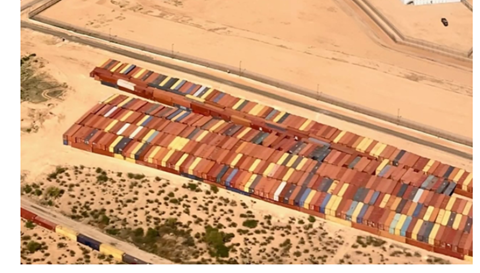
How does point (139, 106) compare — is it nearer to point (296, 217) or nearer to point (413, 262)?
point (296, 217)

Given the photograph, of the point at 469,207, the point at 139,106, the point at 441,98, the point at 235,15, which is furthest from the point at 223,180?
the point at 235,15

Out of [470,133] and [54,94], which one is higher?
[470,133]

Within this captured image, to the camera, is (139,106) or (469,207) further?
(139,106)

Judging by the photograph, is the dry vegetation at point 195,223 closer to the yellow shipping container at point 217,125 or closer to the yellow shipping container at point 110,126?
the yellow shipping container at point 110,126

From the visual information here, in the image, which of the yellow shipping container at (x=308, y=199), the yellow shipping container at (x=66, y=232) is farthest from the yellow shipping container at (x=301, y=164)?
the yellow shipping container at (x=66, y=232)

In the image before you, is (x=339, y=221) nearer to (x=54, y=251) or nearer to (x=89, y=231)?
(x=89, y=231)

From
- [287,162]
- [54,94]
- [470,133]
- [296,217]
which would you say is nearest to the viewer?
[296,217]
